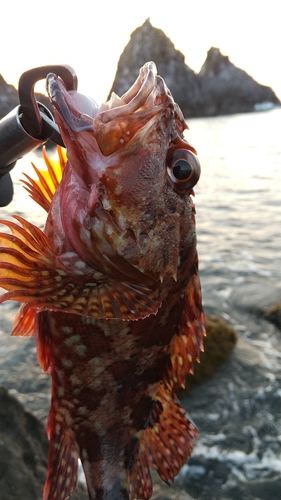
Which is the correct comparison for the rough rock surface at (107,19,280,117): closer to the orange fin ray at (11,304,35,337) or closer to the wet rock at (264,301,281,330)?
the wet rock at (264,301,281,330)

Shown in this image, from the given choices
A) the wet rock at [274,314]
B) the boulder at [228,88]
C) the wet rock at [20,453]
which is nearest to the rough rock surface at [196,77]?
the boulder at [228,88]

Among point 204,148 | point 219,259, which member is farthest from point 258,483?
point 204,148

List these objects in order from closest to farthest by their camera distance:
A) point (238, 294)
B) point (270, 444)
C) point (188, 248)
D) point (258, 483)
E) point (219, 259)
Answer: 1. point (188, 248)
2. point (258, 483)
3. point (270, 444)
4. point (238, 294)
5. point (219, 259)

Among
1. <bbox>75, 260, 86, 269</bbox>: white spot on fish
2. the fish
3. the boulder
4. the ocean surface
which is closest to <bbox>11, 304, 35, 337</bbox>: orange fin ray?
the fish

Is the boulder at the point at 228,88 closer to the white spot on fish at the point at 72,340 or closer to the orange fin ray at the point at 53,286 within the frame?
the white spot on fish at the point at 72,340

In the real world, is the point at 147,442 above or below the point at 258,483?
above

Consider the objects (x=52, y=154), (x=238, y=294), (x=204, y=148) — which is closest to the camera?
(x=238, y=294)

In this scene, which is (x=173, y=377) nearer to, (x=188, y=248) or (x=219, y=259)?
(x=188, y=248)
